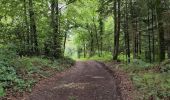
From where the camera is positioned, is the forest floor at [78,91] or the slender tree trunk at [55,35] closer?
the forest floor at [78,91]

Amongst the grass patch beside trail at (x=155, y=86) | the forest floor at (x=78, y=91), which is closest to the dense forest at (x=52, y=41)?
the grass patch beside trail at (x=155, y=86)

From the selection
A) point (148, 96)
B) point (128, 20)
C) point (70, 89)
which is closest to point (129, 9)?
point (128, 20)

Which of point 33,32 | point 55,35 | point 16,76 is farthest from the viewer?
point 55,35

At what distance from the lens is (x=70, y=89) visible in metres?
13.3

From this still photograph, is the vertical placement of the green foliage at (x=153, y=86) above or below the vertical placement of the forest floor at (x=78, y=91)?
above

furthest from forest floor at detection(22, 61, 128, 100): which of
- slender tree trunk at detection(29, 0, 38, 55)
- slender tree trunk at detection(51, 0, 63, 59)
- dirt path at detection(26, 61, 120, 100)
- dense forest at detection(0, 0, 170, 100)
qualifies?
slender tree trunk at detection(51, 0, 63, 59)

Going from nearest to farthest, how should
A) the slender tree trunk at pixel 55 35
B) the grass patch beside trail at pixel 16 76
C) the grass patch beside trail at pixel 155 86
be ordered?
the grass patch beside trail at pixel 155 86
the grass patch beside trail at pixel 16 76
the slender tree trunk at pixel 55 35

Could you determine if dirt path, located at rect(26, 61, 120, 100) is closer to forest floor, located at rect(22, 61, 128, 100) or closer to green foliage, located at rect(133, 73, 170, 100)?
forest floor, located at rect(22, 61, 128, 100)

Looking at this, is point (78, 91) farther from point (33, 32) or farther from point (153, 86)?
point (33, 32)

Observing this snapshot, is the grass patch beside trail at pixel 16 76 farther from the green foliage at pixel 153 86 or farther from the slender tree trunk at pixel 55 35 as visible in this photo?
the slender tree trunk at pixel 55 35

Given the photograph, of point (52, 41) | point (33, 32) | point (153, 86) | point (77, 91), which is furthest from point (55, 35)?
point (153, 86)

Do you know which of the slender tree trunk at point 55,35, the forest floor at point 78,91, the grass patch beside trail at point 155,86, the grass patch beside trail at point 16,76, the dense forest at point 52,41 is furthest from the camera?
the slender tree trunk at point 55,35

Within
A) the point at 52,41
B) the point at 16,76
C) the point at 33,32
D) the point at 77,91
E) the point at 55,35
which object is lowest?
the point at 77,91

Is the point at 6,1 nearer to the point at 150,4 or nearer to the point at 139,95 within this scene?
the point at 150,4
